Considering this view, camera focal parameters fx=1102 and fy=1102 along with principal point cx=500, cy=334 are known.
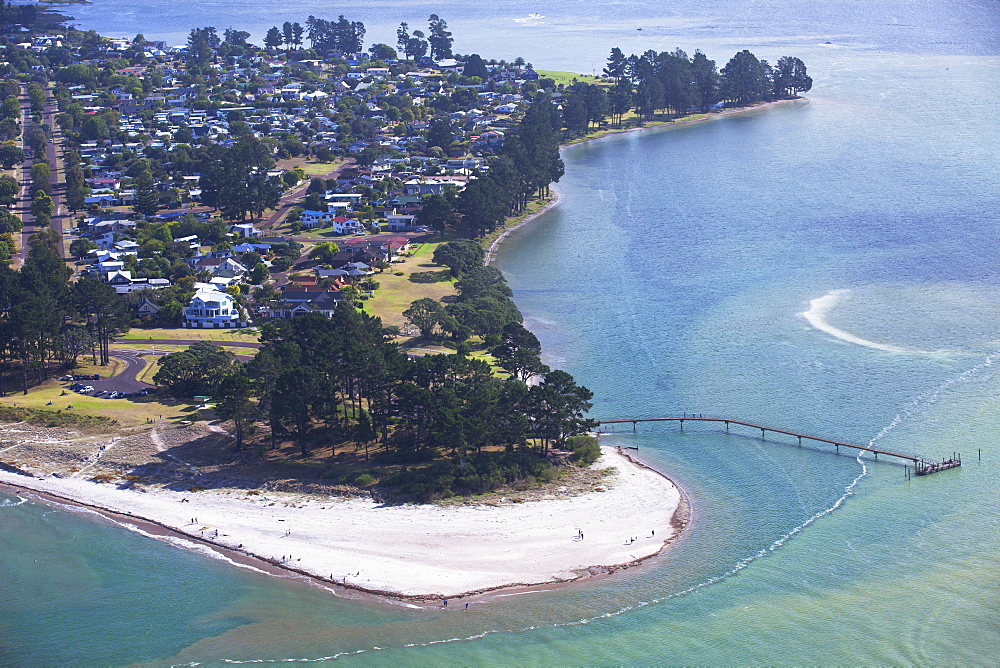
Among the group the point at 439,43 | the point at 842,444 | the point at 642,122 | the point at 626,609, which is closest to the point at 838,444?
the point at 842,444

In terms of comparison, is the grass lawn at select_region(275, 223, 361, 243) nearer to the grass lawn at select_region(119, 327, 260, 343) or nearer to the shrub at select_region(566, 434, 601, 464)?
the grass lawn at select_region(119, 327, 260, 343)

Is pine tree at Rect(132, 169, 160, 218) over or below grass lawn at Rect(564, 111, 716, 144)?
below

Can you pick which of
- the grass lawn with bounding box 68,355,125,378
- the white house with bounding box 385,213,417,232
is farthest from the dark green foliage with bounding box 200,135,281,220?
the grass lawn with bounding box 68,355,125,378

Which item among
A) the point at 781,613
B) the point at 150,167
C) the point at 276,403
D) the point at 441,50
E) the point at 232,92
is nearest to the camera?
the point at 781,613

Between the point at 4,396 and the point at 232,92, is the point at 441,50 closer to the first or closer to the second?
the point at 232,92

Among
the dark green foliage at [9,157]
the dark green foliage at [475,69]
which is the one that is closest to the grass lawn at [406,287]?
the dark green foliage at [9,157]

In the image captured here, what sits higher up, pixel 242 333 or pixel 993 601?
pixel 242 333

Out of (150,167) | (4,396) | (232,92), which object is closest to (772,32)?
(232,92)

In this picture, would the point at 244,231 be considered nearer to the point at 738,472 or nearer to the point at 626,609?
the point at 738,472
